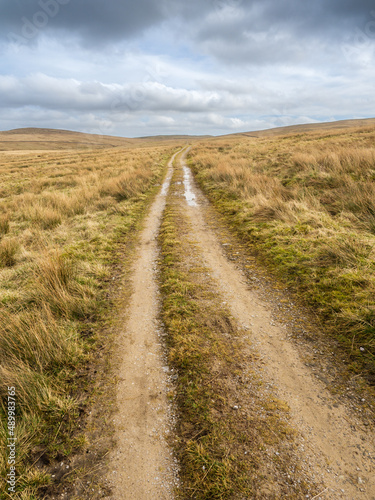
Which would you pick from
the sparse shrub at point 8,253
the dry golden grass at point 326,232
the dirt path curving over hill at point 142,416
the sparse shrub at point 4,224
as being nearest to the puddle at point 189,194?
the dry golden grass at point 326,232

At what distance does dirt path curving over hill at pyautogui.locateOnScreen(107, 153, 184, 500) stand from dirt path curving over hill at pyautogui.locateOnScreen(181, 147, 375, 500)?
1.42 meters

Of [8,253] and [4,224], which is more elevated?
[4,224]

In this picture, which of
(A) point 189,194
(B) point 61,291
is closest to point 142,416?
(B) point 61,291

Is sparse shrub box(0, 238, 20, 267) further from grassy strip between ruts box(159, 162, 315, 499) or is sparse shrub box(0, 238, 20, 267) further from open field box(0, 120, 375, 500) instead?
grassy strip between ruts box(159, 162, 315, 499)

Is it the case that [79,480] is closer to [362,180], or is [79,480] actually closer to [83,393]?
[83,393]

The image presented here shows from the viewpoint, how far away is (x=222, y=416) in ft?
9.25

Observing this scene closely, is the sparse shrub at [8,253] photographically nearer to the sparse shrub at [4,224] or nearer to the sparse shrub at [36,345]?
the sparse shrub at [4,224]

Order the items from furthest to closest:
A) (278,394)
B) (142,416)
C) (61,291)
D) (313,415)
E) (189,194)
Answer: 1. (189,194)
2. (61,291)
3. (278,394)
4. (142,416)
5. (313,415)

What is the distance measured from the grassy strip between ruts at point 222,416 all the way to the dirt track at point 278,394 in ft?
0.57

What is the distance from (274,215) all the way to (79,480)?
8088 mm

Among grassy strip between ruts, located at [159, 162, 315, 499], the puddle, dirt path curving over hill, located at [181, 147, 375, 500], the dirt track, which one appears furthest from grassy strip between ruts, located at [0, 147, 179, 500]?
the puddle

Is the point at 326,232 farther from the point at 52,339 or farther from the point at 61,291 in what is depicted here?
the point at 52,339

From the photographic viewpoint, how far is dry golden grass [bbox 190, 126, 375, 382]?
12.7ft

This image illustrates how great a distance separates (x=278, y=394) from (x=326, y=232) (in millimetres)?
4827
